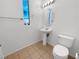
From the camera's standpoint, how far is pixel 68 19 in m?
1.88

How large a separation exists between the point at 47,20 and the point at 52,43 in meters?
1.00

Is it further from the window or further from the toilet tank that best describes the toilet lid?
the window

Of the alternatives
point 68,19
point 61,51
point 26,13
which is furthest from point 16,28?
point 68,19

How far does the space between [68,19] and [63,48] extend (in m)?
0.88

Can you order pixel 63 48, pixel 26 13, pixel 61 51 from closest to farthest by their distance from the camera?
pixel 61 51
pixel 63 48
pixel 26 13

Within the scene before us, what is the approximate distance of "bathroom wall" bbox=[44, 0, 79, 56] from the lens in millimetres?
1725

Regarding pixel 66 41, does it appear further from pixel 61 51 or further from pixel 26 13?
pixel 26 13

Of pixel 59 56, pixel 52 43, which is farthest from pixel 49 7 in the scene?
pixel 59 56

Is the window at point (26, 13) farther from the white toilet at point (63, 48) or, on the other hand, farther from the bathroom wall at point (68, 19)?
the white toilet at point (63, 48)

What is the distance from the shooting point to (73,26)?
180cm

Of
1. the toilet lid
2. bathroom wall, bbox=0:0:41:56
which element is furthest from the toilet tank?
bathroom wall, bbox=0:0:41:56

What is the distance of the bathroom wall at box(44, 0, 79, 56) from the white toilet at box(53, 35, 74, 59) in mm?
246

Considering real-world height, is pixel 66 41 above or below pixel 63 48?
above

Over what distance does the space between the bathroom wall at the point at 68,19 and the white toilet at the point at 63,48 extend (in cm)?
25
